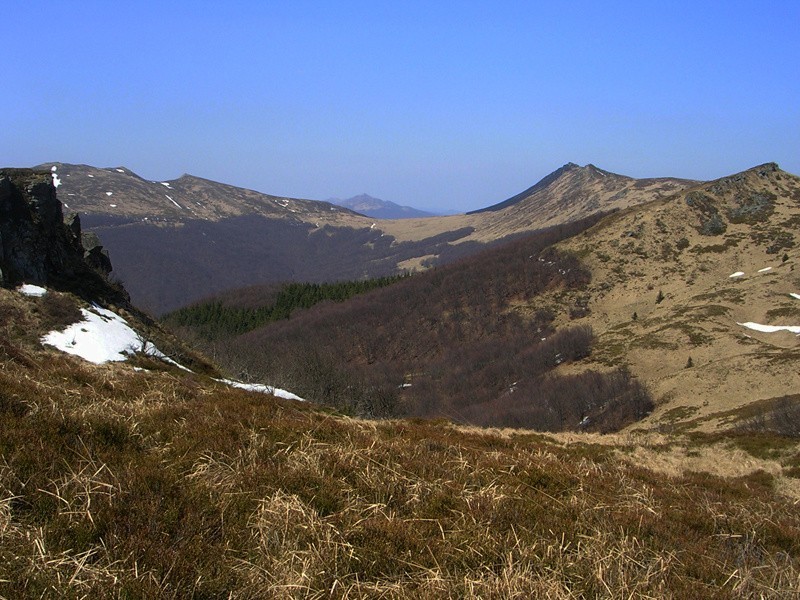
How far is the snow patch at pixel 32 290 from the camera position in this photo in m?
30.5

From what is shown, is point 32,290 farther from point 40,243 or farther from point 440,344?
point 440,344

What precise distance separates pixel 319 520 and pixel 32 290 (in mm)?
33135

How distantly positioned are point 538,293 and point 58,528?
129 meters

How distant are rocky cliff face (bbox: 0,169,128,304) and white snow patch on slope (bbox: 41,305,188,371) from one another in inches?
212

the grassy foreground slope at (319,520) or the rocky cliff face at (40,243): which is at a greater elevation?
the rocky cliff face at (40,243)

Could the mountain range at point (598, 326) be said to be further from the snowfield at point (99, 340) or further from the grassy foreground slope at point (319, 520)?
the grassy foreground slope at point (319, 520)

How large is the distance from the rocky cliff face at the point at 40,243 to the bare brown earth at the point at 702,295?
1897 inches

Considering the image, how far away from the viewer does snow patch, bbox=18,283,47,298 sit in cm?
3052

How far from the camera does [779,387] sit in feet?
153

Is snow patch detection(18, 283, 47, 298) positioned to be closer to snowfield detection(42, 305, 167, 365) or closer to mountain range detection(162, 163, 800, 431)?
snowfield detection(42, 305, 167, 365)

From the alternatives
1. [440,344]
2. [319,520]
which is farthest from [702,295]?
[319,520]

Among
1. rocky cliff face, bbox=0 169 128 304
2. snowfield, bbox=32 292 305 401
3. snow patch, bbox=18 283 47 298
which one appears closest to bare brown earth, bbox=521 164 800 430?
snowfield, bbox=32 292 305 401

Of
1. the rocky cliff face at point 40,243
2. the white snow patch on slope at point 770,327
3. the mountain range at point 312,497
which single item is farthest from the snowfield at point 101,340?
the white snow patch on slope at point 770,327

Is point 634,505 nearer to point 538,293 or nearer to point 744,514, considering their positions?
point 744,514
